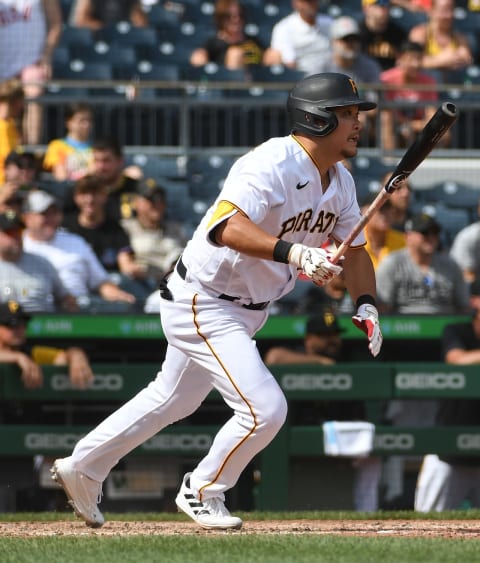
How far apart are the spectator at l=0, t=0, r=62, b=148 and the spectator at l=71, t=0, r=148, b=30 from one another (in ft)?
4.38

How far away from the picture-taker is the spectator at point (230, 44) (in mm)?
11992

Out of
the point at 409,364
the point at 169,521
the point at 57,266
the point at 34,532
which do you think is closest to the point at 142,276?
the point at 57,266

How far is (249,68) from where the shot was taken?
11.7m

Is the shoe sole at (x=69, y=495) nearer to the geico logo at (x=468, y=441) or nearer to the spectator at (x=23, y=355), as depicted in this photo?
the spectator at (x=23, y=355)

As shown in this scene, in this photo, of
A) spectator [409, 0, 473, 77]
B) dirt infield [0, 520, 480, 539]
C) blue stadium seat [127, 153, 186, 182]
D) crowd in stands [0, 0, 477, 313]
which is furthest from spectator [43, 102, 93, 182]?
dirt infield [0, 520, 480, 539]

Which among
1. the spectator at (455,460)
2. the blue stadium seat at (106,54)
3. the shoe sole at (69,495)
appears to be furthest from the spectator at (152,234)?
the shoe sole at (69,495)

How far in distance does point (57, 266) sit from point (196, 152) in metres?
2.50

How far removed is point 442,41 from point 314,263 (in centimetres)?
799

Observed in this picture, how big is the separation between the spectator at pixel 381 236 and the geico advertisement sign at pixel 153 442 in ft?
6.40

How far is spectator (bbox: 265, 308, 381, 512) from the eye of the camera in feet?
26.4

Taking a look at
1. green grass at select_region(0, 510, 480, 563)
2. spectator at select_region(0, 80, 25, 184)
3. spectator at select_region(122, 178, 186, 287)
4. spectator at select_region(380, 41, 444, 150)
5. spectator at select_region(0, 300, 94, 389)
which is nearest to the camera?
green grass at select_region(0, 510, 480, 563)

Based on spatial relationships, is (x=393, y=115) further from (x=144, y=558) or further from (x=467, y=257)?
(x=144, y=558)

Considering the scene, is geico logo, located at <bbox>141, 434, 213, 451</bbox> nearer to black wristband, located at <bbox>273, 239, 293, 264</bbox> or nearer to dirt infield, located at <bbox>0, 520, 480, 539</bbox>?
dirt infield, located at <bbox>0, 520, 480, 539</bbox>

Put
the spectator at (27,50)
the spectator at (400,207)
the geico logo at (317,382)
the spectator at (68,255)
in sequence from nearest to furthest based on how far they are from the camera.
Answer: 1. the geico logo at (317,382)
2. the spectator at (68,255)
3. the spectator at (400,207)
4. the spectator at (27,50)
